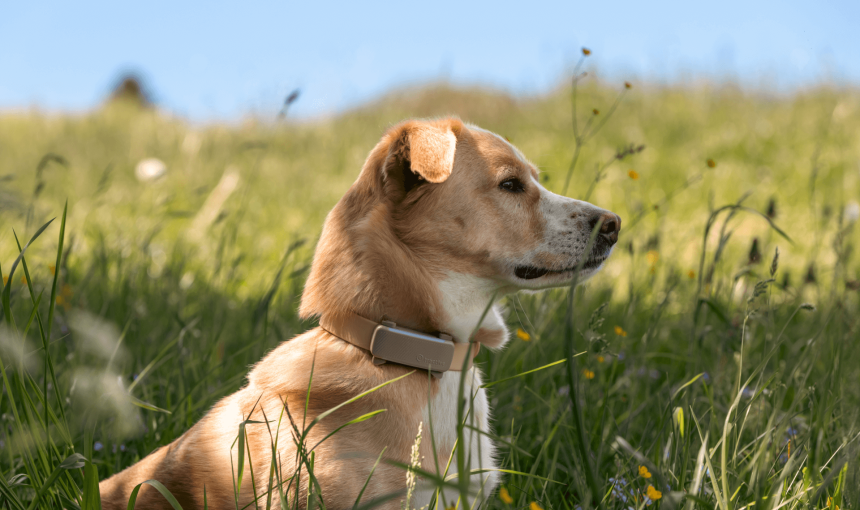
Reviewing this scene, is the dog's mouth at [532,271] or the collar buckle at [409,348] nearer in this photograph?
the collar buckle at [409,348]

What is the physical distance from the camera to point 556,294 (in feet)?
11.0

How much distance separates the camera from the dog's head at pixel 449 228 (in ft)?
6.88

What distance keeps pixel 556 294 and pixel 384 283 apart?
5.23 ft

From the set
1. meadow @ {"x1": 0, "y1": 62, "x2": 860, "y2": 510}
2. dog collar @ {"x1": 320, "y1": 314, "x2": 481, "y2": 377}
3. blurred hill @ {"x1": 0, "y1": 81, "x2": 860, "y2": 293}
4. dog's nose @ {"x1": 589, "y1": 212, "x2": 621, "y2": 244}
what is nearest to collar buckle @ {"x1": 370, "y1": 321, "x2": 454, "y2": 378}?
dog collar @ {"x1": 320, "y1": 314, "x2": 481, "y2": 377}

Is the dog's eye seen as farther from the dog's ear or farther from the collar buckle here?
the collar buckle

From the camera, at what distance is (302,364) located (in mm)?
1997

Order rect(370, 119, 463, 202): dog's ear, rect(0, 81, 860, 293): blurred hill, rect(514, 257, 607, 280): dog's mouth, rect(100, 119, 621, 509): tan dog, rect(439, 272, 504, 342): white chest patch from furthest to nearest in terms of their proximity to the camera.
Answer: rect(0, 81, 860, 293): blurred hill → rect(514, 257, 607, 280): dog's mouth → rect(439, 272, 504, 342): white chest patch → rect(370, 119, 463, 202): dog's ear → rect(100, 119, 621, 509): tan dog

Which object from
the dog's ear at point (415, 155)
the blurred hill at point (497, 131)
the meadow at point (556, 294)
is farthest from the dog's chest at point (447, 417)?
the blurred hill at point (497, 131)

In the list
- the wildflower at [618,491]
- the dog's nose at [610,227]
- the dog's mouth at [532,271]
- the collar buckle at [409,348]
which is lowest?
the wildflower at [618,491]

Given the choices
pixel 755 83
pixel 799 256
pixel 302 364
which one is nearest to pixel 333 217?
pixel 302 364

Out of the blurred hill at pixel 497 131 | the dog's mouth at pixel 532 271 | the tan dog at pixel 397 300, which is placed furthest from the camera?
the blurred hill at pixel 497 131

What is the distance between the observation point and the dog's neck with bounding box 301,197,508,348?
6.68 feet

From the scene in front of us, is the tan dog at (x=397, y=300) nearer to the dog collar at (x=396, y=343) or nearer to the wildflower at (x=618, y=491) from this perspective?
the dog collar at (x=396, y=343)

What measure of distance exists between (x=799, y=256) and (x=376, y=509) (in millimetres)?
6755
